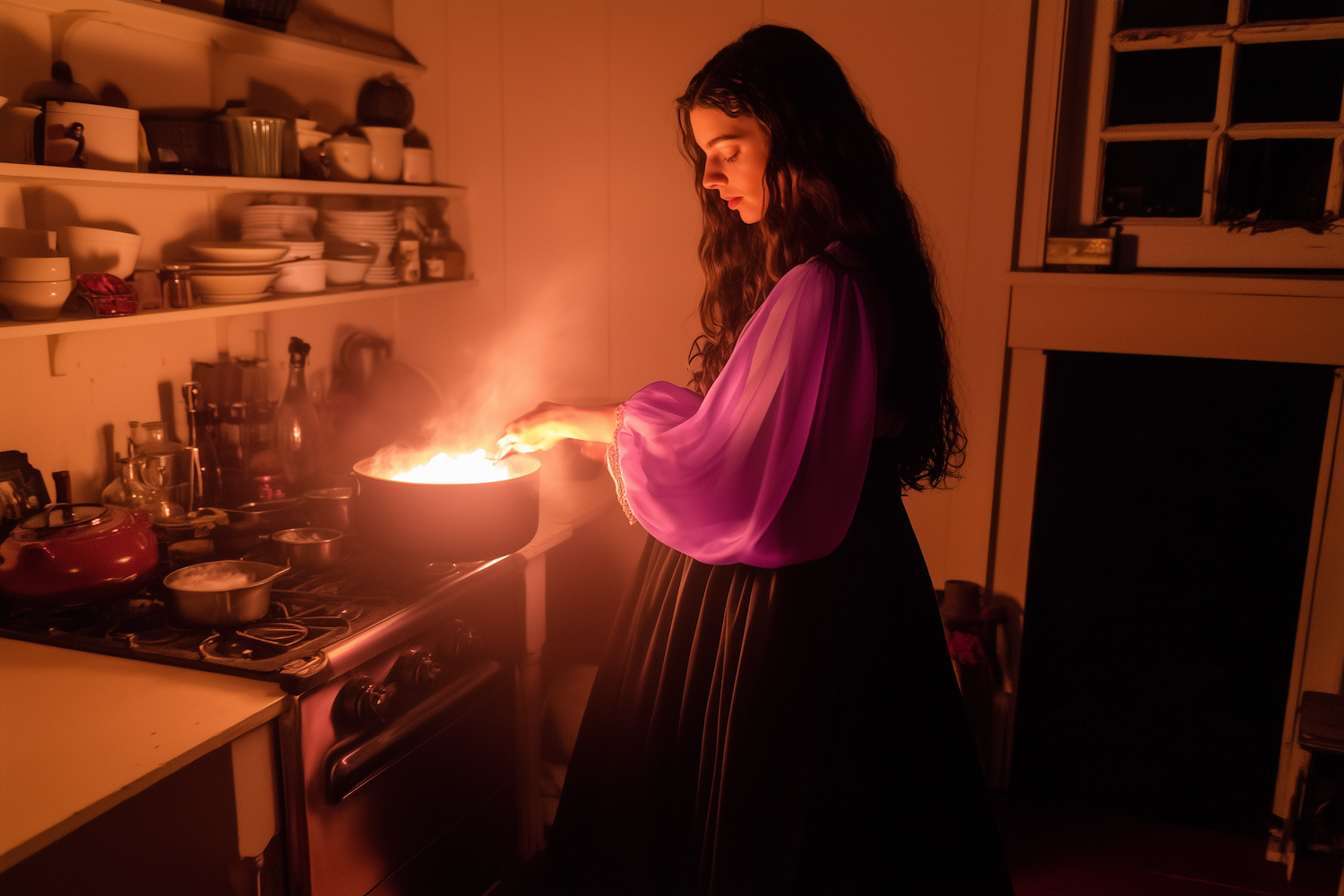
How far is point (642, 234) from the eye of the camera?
2.45m

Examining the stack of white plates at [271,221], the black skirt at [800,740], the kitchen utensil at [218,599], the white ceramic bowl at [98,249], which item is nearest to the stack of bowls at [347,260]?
the stack of white plates at [271,221]

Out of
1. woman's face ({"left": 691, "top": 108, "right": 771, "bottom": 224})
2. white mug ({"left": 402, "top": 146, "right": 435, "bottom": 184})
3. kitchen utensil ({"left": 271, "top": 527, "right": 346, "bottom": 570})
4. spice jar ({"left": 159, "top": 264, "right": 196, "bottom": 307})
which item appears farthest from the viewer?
white mug ({"left": 402, "top": 146, "right": 435, "bottom": 184})

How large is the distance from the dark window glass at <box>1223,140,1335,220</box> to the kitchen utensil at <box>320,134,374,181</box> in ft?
6.07

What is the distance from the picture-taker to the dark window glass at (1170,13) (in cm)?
204

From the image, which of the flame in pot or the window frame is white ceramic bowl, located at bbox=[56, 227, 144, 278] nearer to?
the flame in pot

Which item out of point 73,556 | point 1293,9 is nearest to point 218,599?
point 73,556

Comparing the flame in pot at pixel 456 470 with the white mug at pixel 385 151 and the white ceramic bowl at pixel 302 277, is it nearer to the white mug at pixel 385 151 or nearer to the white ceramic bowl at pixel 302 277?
the white ceramic bowl at pixel 302 277

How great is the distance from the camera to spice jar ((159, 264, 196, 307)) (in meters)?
1.79

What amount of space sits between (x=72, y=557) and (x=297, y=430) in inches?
28.2

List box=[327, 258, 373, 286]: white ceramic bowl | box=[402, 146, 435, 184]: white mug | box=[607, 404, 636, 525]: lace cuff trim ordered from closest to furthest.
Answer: box=[607, 404, 636, 525]: lace cuff trim
box=[327, 258, 373, 286]: white ceramic bowl
box=[402, 146, 435, 184]: white mug

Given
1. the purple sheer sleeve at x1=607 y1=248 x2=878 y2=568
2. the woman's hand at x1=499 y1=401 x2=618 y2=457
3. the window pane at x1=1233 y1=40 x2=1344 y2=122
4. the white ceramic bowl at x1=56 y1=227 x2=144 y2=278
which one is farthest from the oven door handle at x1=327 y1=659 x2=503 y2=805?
the window pane at x1=1233 y1=40 x2=1344 y2=122

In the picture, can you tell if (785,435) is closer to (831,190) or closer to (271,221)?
(831,190)

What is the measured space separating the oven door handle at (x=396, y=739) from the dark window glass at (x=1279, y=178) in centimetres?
176

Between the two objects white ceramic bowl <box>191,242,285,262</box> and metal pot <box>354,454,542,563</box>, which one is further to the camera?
white ceramic bowl <box>191,242,285,262</box>
